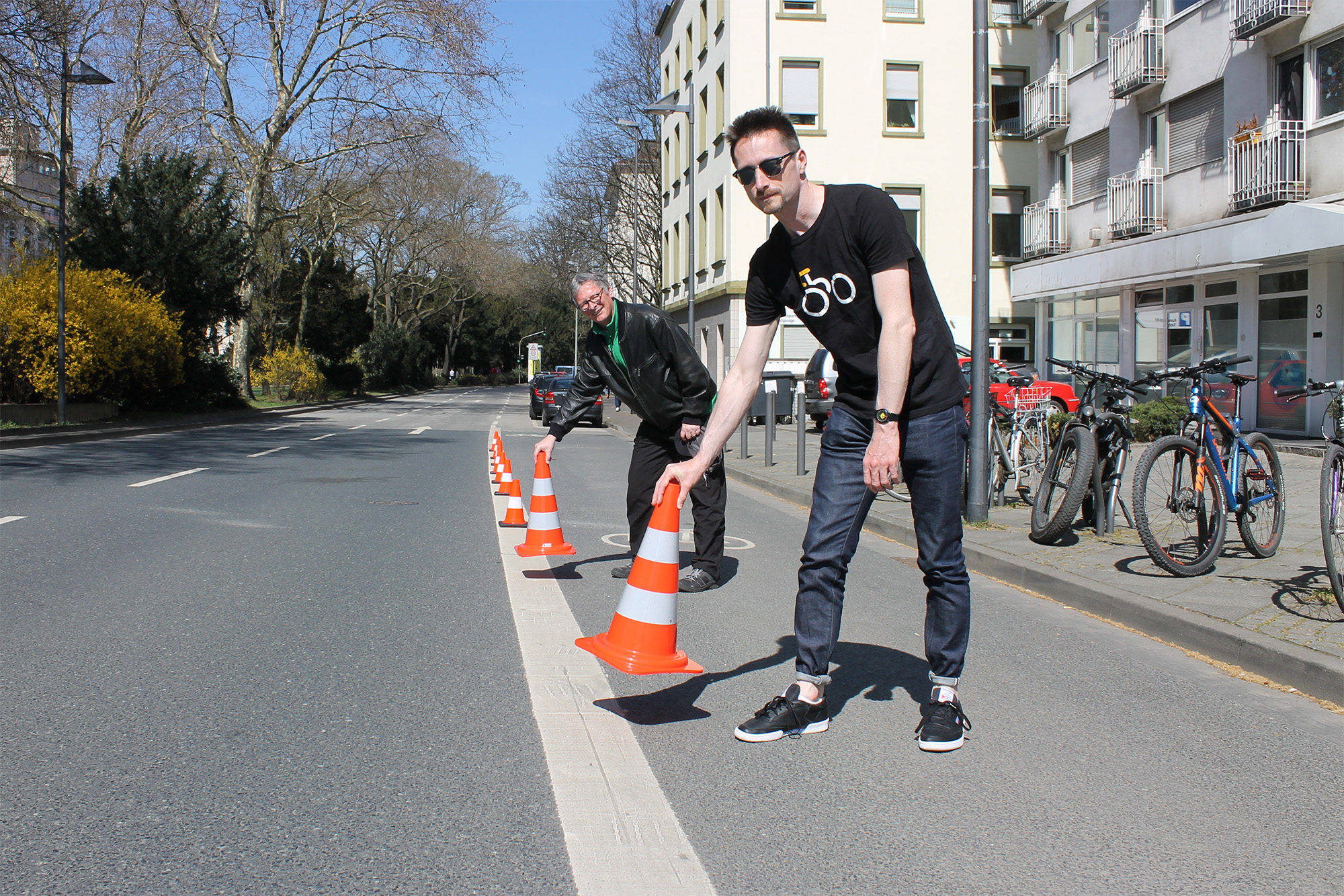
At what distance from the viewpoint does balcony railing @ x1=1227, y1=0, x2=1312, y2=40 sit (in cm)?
1725

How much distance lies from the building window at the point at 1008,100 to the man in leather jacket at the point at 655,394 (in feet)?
98.3

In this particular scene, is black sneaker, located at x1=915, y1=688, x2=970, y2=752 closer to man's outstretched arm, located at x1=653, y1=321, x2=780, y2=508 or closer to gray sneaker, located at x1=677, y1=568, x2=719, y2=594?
man's outstretched arm, located at x1=653, y1=321, x2=780, y2=508

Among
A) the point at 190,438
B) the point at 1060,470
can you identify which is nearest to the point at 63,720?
the point at 1060,470

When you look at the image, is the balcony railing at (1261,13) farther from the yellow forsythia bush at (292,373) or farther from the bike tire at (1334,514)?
the yellow forsythia bush at (292,373)

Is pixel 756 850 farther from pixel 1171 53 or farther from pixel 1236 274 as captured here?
pixel 1171 53

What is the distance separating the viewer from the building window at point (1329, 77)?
17000mm

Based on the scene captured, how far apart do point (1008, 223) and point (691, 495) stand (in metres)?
30.1

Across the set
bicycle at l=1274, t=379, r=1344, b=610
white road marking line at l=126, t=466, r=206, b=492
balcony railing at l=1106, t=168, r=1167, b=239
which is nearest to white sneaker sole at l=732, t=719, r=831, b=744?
bicycle at l=1274, t=379, r=1344, b=610

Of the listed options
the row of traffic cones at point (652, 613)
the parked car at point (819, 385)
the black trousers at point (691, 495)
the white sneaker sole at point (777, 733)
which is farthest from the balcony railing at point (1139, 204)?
the row of traffic cones at point (652, 613)

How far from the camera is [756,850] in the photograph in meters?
2.81

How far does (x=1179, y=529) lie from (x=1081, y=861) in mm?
4260

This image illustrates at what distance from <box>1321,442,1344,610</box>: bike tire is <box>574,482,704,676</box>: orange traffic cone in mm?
3294

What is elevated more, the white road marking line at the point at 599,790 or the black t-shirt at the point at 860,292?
the black t-shirt at the point at 860,292

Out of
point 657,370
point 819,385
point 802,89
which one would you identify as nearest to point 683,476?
point 657,370
